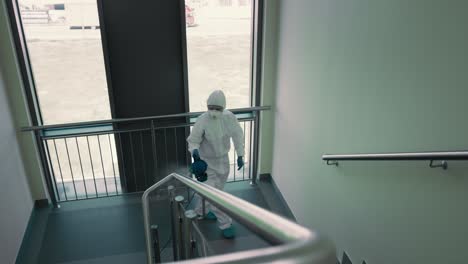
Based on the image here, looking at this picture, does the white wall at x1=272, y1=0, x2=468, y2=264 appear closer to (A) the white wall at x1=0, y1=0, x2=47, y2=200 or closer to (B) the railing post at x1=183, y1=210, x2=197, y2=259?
(B) the railing post at x1=183, y1=210, x2=197, y2=259

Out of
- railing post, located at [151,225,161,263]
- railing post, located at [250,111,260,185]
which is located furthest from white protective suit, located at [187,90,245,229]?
railing post, located at [151,225,161,263]

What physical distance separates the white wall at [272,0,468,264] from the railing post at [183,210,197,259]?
1.07 metres

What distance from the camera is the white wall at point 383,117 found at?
142cm

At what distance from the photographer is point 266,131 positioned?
3.79 m

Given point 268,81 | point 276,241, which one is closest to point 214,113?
point 268,81

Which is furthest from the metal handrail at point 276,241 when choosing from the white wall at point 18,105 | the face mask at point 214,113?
the white wall at point 18,105

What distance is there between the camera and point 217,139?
9.72 ft

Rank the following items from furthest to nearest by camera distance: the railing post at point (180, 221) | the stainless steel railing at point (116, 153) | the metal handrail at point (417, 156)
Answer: the stainless steel railing at point (116, 153) < the railing post at point (180, 221) < the metal handrail at point (417, 156)

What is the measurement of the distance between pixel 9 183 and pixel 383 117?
9.66 feet

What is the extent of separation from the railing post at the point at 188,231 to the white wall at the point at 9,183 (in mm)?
1663

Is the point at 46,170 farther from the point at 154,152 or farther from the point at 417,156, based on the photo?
the point at 417,156

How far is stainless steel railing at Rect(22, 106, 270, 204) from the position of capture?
348 cm

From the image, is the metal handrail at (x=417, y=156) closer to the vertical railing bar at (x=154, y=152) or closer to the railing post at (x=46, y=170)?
the vertical railing bar at (x=154, y=152)

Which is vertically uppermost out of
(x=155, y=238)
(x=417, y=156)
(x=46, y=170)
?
(x=417, y=156)
